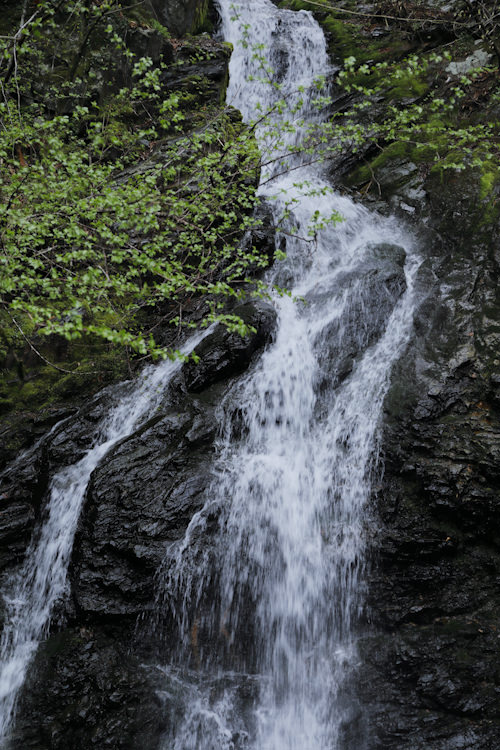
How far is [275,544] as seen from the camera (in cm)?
581

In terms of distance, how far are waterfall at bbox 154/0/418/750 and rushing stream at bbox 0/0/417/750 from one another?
16mm

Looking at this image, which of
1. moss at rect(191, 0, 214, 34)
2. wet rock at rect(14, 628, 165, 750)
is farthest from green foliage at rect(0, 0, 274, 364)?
moss at rect(191, 0, 214, 34)

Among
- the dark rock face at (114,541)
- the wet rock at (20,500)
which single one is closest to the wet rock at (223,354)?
the dark rock face at (114,541)

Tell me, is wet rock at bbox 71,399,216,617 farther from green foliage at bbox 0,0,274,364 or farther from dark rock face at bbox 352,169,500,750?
dark rock face at bbox 352,169,500,750

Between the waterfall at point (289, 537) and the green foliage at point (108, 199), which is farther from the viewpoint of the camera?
the green foliage at point (108, 199)

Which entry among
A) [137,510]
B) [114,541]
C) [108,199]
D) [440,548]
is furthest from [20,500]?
[440,548]

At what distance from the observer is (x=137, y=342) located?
463 cm

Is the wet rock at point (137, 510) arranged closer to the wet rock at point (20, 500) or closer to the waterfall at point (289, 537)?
the waterfall at point (289, 537)

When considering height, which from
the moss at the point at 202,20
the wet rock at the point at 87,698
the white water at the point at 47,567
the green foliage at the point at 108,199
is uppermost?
the moss at the point at 202,20

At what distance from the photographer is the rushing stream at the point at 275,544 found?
16.3 feet

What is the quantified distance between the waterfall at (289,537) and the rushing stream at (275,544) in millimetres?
16

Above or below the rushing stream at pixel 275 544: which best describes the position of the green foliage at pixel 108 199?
above

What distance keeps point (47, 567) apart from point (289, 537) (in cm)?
316

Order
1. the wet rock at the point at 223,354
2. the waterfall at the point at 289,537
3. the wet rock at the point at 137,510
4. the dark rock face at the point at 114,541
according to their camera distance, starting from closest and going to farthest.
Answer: the dark rock face at the point at 114,541 < the waterfall at the point at 289,537 < the wet rock at the point at 137,510 < the wet rock at the point at 223,354
